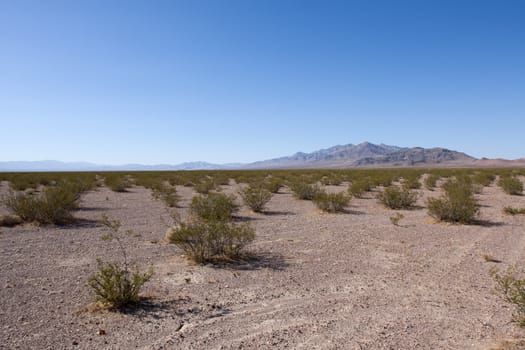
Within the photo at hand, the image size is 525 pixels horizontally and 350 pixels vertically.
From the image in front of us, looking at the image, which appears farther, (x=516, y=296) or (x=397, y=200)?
(x=397, y=200)

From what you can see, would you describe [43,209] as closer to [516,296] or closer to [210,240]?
[210,240]

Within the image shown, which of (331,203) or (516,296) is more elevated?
(331,203)

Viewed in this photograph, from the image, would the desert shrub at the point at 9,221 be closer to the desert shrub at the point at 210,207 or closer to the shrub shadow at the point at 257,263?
the desert shrub at the point at 210,207

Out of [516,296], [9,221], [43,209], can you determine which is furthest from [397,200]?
[9,221]

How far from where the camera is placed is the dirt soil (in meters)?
4.54

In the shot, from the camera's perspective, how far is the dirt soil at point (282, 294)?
454 centimetres

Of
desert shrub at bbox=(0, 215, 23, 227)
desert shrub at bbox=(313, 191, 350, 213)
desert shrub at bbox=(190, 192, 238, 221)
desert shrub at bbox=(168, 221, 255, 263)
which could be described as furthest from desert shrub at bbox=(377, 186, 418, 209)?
desert shrub at bbox=(0, 215, 23, 227)

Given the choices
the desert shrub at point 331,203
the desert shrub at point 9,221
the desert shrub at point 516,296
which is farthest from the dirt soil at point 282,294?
the desert shrub at point 331,203

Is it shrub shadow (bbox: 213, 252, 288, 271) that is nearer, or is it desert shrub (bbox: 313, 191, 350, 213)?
shrub shadow (bbox: 213, 252, 288, 271)

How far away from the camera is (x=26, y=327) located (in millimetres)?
4820

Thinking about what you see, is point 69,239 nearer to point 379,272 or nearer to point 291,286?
point 291,286

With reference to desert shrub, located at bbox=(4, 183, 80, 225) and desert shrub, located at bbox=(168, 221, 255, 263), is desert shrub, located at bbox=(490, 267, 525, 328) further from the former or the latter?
desert shrub, located at bbox=(4, 183, 80, 225)

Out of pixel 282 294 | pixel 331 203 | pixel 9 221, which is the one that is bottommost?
pixel 282 294

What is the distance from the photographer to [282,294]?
6055 mm
